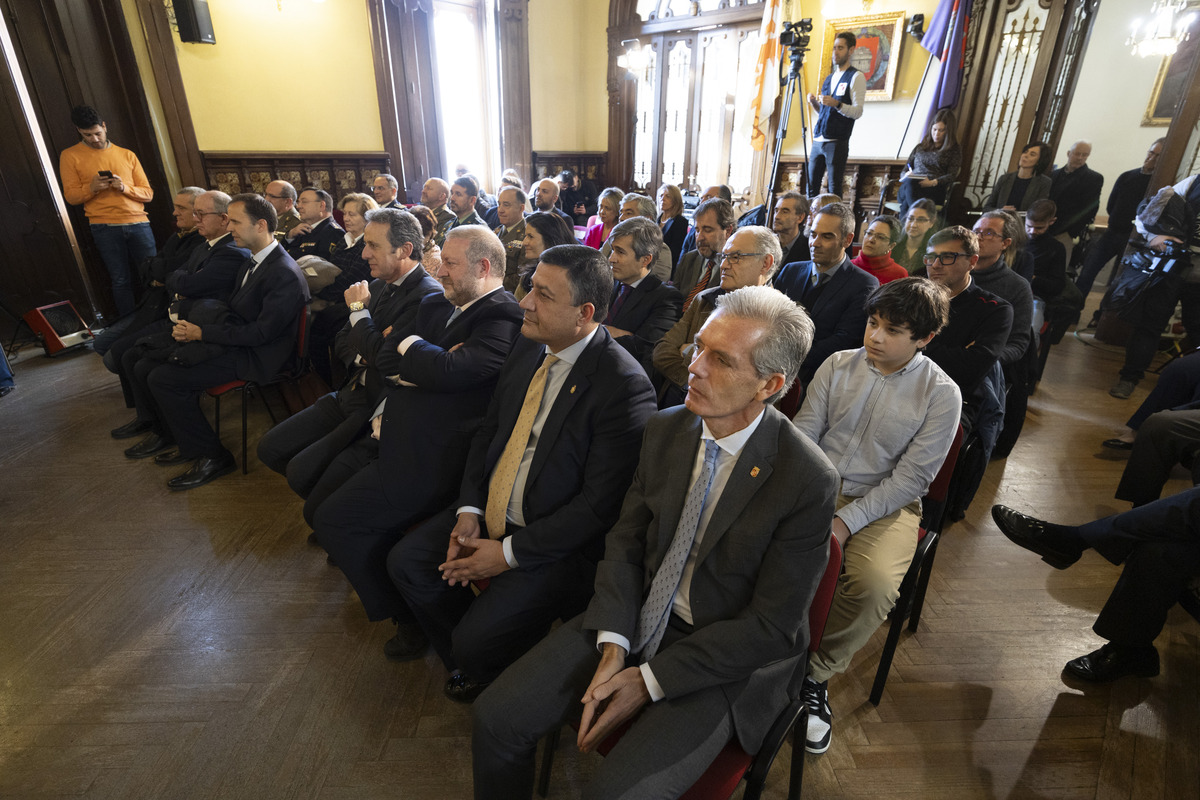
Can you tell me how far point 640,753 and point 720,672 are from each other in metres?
0.23

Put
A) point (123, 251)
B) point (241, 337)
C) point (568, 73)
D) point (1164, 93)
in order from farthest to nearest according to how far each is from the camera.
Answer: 1. point (568, 73)
2. point (1164, 93)
3. point (123, 251)
4. point (241, 337)

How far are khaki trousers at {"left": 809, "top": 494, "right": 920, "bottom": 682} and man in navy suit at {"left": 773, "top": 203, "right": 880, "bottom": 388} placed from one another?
1.12 metres

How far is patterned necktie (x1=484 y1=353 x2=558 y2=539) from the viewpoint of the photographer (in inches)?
71.3

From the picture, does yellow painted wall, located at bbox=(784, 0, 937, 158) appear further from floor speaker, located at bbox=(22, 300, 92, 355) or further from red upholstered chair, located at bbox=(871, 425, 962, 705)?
floor speaker, located at bbox=(22, 300, 92, 355)

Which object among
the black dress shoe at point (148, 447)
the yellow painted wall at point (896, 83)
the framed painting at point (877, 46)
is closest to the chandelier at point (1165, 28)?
the yellow painted wall at point (896, 83)

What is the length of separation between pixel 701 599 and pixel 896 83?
725 centimetres

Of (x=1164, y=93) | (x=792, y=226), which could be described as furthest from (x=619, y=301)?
(x=1164, y=93)

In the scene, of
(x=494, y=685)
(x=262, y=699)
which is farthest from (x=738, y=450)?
(x=262, y=699)

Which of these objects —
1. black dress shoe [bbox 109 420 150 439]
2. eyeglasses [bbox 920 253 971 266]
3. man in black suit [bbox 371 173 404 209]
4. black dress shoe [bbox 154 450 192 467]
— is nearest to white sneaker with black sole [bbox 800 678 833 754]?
eyeglasses [bbox 920 253 971 266]

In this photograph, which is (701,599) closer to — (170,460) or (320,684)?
(320,684)

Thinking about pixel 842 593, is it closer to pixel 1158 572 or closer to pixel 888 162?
pixel 1158 572

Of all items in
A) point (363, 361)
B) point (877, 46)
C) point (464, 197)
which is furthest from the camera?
point (877, 46)

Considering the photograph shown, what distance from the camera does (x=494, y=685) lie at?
1.38 metres

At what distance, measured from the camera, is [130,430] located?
365 centimetres
